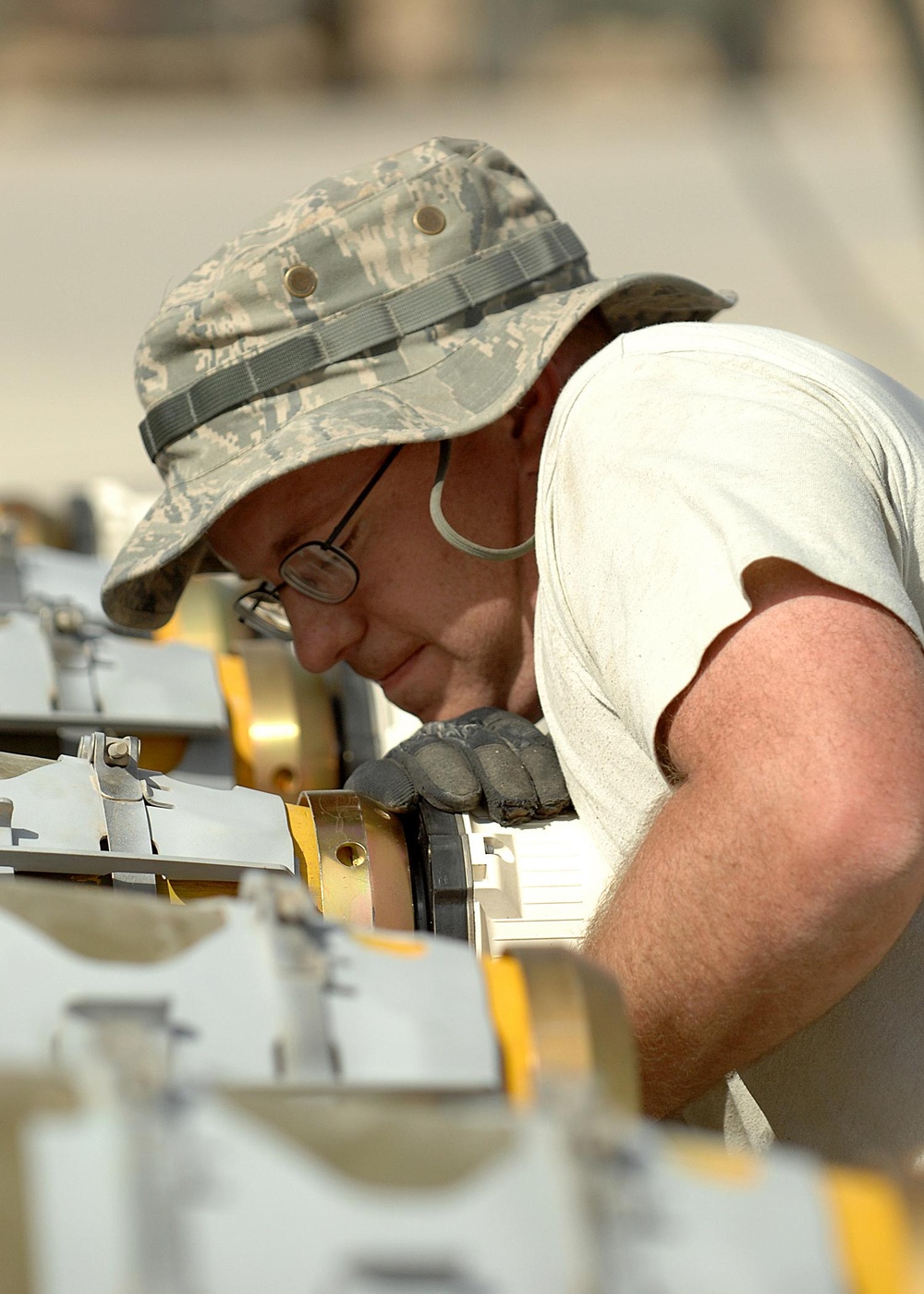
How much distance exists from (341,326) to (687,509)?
509mm

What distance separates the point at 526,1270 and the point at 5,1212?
0.17 meters

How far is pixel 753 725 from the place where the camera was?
945 millimetres

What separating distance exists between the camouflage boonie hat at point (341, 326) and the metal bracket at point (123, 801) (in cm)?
26

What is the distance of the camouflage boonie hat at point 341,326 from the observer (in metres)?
1.37

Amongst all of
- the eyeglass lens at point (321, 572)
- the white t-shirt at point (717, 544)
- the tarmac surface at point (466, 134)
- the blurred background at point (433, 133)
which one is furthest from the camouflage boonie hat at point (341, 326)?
the blurred background at point (433, 133)

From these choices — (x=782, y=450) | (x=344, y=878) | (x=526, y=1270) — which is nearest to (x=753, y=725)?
(x=782, y=450)

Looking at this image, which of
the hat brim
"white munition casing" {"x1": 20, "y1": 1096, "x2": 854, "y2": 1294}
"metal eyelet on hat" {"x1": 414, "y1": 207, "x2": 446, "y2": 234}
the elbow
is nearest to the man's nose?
the hat brim

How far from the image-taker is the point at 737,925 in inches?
37.3

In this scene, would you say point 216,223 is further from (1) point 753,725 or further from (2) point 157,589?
(1) point 753,725

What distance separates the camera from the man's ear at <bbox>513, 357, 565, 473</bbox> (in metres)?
1.43

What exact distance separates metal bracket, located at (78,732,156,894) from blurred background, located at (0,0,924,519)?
11.7 ft

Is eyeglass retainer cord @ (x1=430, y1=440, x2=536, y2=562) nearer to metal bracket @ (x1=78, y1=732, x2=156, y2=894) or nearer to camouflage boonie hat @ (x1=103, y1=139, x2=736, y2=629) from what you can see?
camouflage boonie hat @ (x1=103, y1=139, x2=736, y2=629)

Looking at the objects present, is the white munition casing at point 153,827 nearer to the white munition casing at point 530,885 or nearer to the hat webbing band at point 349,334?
the white munition casing at point 530,885

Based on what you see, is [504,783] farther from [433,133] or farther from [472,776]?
Answer: [433,133]
